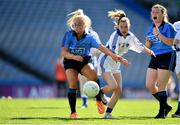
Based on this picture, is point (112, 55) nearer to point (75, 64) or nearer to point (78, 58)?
point (78, 58)

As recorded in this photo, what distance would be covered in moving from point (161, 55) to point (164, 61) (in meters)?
0.14

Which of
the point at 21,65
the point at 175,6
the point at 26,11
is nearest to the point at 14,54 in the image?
the point at 21,65

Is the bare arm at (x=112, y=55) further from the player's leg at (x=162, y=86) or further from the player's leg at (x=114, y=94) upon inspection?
the player's leg at (x=162, y=86)

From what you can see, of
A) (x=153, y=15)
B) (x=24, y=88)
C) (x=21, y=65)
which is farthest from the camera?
(x=21, y=65)

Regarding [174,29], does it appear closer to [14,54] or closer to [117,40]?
[117,40]

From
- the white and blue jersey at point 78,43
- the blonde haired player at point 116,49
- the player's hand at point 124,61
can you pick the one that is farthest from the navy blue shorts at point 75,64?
the player's hand at point 124,61

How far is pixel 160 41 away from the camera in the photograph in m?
11.8

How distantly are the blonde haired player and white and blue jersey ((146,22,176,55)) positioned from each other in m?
0.20

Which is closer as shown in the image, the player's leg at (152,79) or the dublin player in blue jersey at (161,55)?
the dublin player in blue jersey at (161,55)

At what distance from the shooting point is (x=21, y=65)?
30312 mm

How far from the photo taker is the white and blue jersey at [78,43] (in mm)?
11539

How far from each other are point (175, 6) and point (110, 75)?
22.9m

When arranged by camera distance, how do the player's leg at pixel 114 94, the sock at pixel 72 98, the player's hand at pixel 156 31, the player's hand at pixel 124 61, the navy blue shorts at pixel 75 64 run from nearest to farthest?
the player's hand at pixel 124 61 < the player's hand at pixel 156 31 < the sock at pixel 72 98 < the navy blue shorts at pixel 75 64 < the player's leg at pixel 114 94


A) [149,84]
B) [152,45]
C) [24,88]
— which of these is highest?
[152,45]
